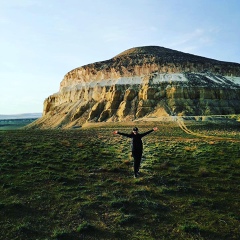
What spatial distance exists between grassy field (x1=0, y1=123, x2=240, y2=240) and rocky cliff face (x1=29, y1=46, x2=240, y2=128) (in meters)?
42.5

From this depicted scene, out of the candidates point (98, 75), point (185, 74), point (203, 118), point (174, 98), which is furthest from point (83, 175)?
point (98, 75)

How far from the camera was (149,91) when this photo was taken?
61.1 m

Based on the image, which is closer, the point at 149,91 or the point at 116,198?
the point at 116,198

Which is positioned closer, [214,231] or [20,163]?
[214,231]

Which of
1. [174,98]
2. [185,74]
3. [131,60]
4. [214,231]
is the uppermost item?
[131,60]

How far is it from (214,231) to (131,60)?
67.1 meters

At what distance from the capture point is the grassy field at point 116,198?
283 inches

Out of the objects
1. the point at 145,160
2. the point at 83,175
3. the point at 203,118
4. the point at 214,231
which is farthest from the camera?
the point at 203,118

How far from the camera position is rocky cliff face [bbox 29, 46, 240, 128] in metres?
59.7

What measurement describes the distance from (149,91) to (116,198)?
2080 inches

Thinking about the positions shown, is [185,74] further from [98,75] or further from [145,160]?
[145,160]

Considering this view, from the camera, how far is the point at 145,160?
52.0 feet

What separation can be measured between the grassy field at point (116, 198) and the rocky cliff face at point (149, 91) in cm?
4247

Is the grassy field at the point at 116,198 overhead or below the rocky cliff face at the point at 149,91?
below
